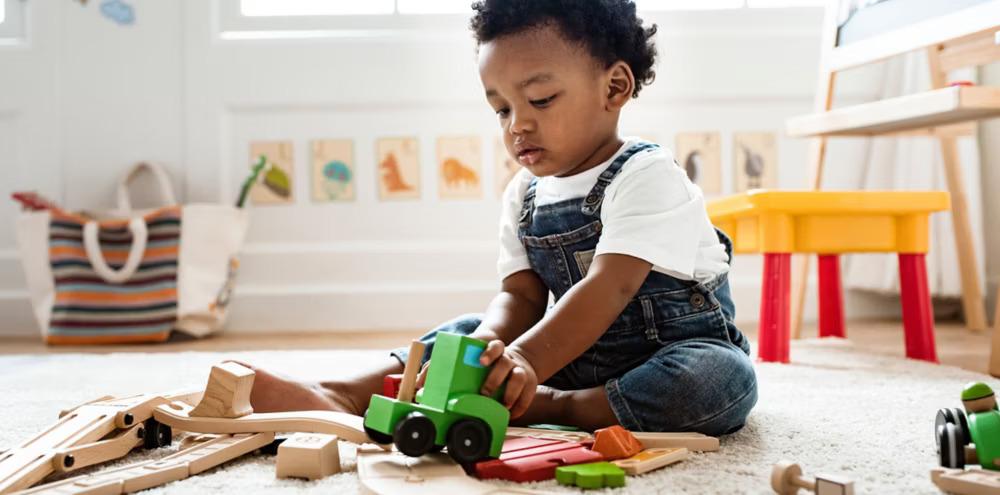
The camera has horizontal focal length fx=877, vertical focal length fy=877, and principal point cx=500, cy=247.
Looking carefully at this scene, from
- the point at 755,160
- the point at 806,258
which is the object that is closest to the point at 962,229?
the point at 806,258

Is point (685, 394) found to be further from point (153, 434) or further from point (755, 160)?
point (755, 160)

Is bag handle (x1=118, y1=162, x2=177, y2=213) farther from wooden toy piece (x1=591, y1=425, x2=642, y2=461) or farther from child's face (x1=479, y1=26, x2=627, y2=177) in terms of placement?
wooden toy piece (x1=591, y1=425, x2=642, y2=461)

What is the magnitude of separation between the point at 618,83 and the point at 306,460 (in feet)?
1.62

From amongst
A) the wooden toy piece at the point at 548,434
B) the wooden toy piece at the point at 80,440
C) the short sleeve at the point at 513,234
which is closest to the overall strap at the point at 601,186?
the short sleeve at the point at 513,234

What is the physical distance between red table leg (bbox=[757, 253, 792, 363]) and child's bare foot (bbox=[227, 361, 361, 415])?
0.75 meters

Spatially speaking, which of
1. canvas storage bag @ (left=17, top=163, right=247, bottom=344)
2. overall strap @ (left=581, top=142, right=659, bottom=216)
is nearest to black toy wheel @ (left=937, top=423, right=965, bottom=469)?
overall strap @ (left=581, top=142, right=659, bottom=216)

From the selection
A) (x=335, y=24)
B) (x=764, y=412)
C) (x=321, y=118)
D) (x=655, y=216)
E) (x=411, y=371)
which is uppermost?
(x=335, y=24)

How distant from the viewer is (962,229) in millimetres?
1814

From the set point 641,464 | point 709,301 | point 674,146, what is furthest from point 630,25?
point 674,146

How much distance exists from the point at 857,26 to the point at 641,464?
1287 mm

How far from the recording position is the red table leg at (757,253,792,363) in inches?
52.0

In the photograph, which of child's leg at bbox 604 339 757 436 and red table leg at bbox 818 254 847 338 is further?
red table leg at bbox 818 254 847 338

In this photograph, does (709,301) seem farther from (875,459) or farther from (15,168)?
(15,168)

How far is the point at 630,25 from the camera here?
90cm
